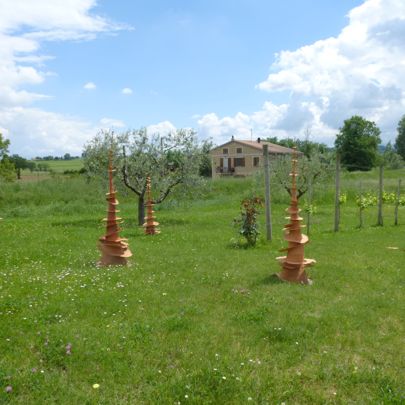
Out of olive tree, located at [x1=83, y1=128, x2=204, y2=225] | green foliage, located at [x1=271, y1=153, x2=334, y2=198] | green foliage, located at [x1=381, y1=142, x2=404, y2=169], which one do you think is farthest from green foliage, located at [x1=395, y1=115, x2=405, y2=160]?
olive tree, located at [x1=83, y1=128, x2=204, y2=225]

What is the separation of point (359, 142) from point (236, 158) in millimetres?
27993

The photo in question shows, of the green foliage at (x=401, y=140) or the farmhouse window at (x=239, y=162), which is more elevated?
the green foliage at (x=401, y=140)

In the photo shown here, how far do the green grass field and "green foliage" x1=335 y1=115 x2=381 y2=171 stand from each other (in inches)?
3082

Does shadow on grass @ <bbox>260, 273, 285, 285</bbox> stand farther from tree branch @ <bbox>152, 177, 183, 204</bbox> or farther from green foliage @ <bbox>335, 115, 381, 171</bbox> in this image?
green foliage @ <bbox>335, 115, 381, 171</bbox>

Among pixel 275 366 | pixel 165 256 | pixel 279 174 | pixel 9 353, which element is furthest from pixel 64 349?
pixel 279 174

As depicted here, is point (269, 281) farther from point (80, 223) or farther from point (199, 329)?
point (80, 223)

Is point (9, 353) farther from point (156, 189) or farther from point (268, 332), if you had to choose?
point (156, 189)

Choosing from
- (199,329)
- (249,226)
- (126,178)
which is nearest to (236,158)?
(126,178)

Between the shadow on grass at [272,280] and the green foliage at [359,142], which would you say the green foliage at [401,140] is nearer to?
the green foliage at [359,142]

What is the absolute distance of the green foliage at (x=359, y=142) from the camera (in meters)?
86.3

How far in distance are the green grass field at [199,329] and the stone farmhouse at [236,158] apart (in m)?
59.1

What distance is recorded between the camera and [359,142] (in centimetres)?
8562

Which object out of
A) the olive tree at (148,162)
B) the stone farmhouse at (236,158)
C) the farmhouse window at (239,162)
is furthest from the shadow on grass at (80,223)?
the farmhouse window at (239,162)

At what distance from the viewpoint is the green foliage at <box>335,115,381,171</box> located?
283 feet
